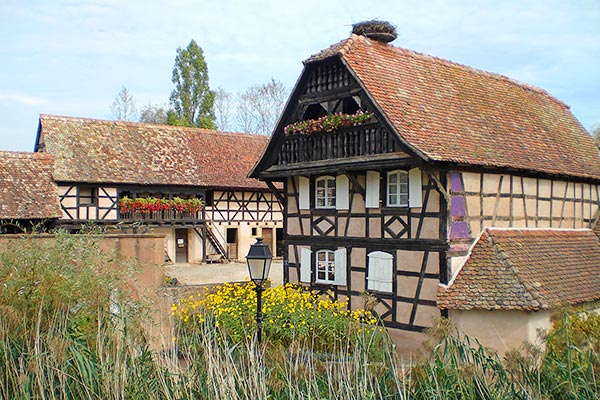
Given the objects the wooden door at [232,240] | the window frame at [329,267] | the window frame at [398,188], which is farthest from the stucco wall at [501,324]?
the wooden door at [232,240]

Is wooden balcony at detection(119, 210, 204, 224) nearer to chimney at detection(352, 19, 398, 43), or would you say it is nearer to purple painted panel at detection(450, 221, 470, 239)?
chimney at detection(352, 19, 398, 43)

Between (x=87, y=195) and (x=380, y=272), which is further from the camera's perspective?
(x=87, y=195)

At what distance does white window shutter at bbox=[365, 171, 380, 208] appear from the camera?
15.2 m

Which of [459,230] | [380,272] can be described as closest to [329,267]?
[380,272]

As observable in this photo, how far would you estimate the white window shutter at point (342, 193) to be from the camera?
1605 centimetres

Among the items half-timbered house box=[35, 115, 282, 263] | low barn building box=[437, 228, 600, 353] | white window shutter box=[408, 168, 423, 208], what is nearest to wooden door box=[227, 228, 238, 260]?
half-timbered house box=[35, 115, 282, 263]

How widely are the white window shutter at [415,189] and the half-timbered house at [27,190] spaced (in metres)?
16.3

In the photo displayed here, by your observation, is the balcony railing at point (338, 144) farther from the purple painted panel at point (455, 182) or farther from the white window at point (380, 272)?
the white window at point (380, 272)

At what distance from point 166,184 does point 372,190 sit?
16.0 m

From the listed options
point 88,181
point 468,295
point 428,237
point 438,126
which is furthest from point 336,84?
point 88,181

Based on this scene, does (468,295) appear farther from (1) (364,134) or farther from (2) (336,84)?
(2) (336,84)

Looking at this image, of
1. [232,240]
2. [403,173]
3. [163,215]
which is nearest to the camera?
[403,173]

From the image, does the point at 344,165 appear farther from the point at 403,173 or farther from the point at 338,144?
the point at 403,173

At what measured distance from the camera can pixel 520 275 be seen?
1325 cm
